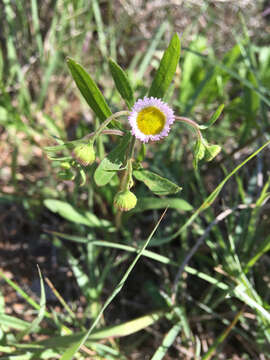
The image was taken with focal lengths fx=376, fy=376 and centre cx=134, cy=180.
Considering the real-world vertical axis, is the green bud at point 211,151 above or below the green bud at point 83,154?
below

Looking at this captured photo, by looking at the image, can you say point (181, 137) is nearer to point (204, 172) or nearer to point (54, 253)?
point (204, 172)

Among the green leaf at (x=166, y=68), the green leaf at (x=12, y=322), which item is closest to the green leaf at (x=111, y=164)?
the green leaf at (x=166, y=68)

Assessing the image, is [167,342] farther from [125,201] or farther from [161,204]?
[125,201]

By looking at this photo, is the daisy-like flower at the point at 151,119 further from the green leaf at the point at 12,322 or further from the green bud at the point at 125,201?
the green leaf at the point at 12,322

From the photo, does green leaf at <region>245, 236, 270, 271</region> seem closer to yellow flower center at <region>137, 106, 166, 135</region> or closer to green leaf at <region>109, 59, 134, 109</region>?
yellow flower center at <region>137, 106, 166, 135</region>

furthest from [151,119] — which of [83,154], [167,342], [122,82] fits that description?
[167,342]

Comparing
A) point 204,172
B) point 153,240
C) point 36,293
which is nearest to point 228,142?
point 204,172
